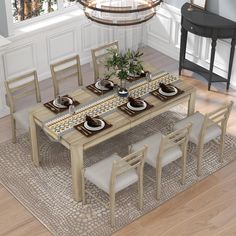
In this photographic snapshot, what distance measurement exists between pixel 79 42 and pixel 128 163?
364 centimetres

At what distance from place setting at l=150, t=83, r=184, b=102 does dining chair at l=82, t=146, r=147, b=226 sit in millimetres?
1006

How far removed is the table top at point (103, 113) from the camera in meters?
6.02

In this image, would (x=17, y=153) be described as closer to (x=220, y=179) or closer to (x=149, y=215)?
(x=149, y=215)

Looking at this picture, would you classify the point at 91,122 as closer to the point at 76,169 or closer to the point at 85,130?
the point at 85,130

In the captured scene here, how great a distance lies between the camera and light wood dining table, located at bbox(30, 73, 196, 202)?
596cm

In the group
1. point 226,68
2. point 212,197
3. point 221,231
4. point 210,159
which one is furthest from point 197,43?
point 221,231

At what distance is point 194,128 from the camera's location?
6.57m

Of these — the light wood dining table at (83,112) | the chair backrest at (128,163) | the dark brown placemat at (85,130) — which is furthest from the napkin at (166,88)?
the chair backrest at (128,163)

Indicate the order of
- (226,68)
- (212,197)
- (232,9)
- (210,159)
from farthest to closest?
1. (226,68)
2. (232,9)
3. (210,159)
4. (212,197)

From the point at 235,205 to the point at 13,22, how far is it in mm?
4042

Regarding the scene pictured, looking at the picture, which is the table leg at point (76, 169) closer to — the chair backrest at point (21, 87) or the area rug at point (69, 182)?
the area rug at point (69, 182)

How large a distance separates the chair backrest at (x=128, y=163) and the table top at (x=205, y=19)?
279 cm

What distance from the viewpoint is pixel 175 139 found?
5.93m

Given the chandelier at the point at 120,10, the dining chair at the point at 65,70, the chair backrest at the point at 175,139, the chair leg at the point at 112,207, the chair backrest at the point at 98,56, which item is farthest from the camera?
the chair backrest at the point at 98,56
